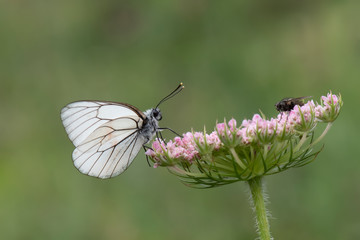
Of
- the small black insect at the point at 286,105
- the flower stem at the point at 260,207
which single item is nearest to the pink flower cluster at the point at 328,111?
the small black insect at the point at 286,105

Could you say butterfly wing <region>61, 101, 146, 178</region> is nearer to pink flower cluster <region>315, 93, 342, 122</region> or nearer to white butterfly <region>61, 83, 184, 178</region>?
white butterfly <region>61, 83, 184, 178</region>

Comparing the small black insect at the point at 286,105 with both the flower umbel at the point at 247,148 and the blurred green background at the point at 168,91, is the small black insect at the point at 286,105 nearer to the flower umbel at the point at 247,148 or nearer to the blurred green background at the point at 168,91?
the flower umbel at the point at 247,148

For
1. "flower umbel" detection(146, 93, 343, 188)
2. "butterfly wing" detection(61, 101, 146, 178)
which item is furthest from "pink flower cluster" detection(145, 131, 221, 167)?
"butterfly wing" detection(61, 101, 146, 178)

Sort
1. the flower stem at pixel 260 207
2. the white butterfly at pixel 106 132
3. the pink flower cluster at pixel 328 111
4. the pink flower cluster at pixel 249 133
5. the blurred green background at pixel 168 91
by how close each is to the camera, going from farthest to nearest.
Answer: the blurred green background at pixel 168 91 → the white butterfly at pixel 106 132 → the pink flower cluster at pixel 328 111 → the flower stem at pixel 260 207 → the pink flower cluster at pixel 249 133

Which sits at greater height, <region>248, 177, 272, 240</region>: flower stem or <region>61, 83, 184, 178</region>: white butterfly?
<region>61, 83, 184, 178</region>: white butterfly

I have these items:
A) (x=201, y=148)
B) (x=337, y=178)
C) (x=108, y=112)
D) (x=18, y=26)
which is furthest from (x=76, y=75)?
(x=201, y=148)

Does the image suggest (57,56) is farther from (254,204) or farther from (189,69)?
(254,204)

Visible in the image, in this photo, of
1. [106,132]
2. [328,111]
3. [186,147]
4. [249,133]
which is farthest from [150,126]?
[328,111]
